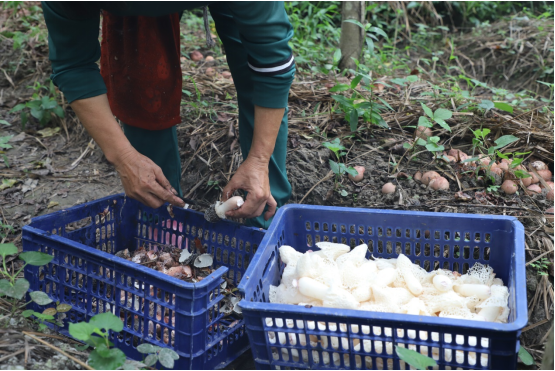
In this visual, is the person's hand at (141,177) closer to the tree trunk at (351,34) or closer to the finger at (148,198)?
the finger at (148,198)

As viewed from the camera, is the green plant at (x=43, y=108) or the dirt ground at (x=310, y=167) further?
the green plant at (x=43, y=108)

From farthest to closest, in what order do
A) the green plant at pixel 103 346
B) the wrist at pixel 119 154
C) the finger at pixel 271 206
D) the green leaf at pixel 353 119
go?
1. the green leaf at pixel 353 119
2. the finger at pixel 271 206
3. the wrist at pixel 119 154
4. the green plant at pixel 103 346

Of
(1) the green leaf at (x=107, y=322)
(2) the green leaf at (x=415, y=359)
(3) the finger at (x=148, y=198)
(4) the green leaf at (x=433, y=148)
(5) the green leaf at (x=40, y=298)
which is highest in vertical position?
(4) the green leaf at (x=433, y=148)

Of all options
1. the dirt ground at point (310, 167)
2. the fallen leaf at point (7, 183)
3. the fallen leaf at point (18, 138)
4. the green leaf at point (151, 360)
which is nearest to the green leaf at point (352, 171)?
the dirt ground at point (310, 167)

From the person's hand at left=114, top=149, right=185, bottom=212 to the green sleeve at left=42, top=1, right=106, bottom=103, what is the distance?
23 centimetres

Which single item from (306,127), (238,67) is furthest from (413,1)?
(238,67)

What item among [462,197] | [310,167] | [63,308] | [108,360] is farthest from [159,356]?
[462,197]

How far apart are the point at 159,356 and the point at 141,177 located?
58 centimetres

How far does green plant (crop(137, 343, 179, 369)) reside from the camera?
4.17ft

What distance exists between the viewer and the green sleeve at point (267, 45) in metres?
1.37

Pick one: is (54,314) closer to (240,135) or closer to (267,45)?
(240,135)

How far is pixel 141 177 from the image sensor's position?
5.20 ft

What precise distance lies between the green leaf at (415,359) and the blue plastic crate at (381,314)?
55mm

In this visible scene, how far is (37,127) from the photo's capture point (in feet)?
9.94
